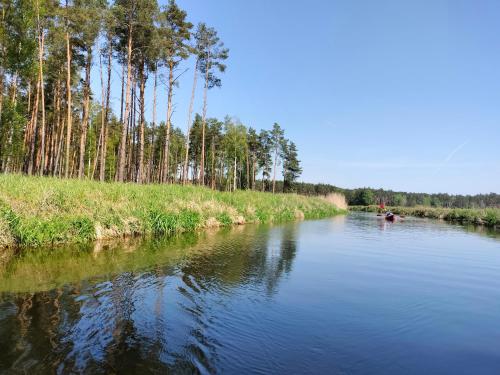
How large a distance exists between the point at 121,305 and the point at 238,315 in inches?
85.5

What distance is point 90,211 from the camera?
13477mm

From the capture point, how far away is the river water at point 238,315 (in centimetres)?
457

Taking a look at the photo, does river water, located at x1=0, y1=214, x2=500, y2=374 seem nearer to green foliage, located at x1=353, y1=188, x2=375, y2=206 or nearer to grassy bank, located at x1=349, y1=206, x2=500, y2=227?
grassy bank, located at x1=349, y1=206, x2=500, y2=227

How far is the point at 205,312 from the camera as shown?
635 centimetres

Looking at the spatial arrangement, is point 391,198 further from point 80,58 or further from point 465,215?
point 80,58

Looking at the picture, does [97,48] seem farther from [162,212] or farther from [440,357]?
[440,357]

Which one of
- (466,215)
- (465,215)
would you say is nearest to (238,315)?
(466,215)

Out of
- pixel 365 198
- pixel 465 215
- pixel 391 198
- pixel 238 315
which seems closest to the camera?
pixel 238 315

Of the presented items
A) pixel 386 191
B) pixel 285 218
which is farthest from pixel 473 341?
pixel 386 191

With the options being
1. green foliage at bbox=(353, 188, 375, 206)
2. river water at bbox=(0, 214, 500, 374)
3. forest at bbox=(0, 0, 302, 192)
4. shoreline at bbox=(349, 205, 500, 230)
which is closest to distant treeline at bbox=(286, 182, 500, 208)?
green foliage at bbox=(353, 188, 375, 206)

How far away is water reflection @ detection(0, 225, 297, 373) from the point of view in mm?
4418

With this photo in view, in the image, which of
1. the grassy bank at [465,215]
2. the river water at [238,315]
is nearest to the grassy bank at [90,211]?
the river water at [238,315]

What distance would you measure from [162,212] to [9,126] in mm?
17107

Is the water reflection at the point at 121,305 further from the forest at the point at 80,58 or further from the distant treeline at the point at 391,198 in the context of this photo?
the distant treeline at the point at 391,198
